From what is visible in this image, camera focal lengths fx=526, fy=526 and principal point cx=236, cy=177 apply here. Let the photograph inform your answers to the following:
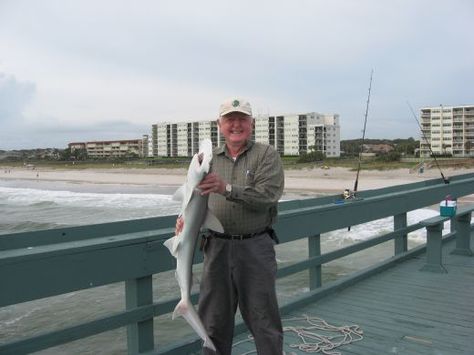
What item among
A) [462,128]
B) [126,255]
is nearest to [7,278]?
[126,255]

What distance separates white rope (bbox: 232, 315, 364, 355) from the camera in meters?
3.88

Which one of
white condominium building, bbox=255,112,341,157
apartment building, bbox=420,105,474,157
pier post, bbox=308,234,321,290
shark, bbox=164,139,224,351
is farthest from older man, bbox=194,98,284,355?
white condominium building, bbox=255,112,341,157

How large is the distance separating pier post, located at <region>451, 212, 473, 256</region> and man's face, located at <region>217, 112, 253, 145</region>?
5.06 m

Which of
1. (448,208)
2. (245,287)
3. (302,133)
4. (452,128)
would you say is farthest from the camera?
(302,133)

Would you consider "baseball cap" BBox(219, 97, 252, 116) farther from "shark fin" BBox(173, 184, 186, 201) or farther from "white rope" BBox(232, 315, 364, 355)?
"white rope" BBox(232, 315, 364, 355)

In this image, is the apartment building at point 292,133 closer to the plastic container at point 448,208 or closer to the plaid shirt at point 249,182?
the plastic container at point 448,208

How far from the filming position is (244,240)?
2938mm

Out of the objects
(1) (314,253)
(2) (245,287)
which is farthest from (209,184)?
(1) (314,253)

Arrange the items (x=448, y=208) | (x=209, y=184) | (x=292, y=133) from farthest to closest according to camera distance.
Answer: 1. (x=292, y=133)
2. (x=448, y=208)
3. (x=209, y=184)

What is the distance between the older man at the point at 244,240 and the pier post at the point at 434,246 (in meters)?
3.82

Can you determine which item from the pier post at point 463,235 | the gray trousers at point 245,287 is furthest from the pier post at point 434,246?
the gray trousers at point 245,287

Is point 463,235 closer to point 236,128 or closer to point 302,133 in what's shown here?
point 236,128

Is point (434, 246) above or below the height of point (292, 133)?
below

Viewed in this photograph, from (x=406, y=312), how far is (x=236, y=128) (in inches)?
113
